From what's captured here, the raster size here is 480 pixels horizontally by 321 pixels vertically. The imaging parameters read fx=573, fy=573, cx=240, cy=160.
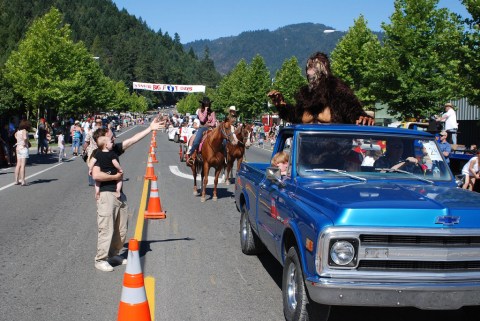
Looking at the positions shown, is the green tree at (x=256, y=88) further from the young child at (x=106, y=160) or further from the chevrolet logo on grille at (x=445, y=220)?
the chevrolet logo on grille at (x=445, y=220)

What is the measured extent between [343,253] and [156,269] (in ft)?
11.5

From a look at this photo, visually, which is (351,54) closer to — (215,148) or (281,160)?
(215,148)

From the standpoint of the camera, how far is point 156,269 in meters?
7.43

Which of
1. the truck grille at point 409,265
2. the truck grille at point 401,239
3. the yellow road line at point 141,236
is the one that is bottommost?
the yellow road line at point 141,236

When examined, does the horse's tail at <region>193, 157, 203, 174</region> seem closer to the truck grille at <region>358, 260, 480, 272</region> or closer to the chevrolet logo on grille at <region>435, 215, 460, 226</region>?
the truck grille at <region>358, 260, 480, 272</region>

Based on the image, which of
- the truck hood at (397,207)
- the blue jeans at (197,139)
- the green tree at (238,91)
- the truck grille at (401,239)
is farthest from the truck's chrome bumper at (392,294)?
the green tree at (238,91)

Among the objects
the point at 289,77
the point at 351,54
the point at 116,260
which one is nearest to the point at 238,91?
the point at 289,77

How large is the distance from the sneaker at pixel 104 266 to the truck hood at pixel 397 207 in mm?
3306

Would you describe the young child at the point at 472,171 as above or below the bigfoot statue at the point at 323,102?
below

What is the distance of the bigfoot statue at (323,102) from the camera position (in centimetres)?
797

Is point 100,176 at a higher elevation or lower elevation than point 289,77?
lower

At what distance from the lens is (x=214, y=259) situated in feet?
26.5

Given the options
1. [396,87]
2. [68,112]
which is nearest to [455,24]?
[396,87]

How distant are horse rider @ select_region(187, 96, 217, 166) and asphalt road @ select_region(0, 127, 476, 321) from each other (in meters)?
2.14
